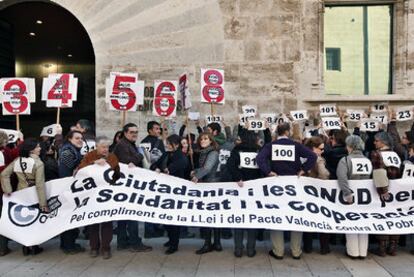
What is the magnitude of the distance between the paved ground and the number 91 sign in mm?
3352

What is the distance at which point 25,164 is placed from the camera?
627 cm

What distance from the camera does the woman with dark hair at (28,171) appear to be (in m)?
6.23

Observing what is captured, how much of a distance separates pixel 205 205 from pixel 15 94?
14.8 feet

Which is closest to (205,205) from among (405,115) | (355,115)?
(355,115)

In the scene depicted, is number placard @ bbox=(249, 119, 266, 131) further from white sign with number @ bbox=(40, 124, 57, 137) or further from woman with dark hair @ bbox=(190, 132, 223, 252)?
white sign with number @ bbox=(40, 124, 57, 137)

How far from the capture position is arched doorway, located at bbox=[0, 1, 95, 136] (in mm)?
12984

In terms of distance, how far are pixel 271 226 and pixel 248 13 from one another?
20.6 ft

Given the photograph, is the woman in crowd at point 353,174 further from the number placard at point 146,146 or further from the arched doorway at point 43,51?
the arched doorway at point 43,51

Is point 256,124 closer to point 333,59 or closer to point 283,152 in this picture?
point 283,152

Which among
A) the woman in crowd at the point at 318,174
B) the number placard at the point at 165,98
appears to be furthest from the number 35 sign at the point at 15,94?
the woman in crowd at the point at 318,174

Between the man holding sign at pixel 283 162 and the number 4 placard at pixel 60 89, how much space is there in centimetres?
398

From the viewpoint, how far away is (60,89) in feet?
26.7

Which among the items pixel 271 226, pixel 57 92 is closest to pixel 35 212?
pixel 57 92

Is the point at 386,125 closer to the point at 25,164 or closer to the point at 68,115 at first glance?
the point at 25,164
